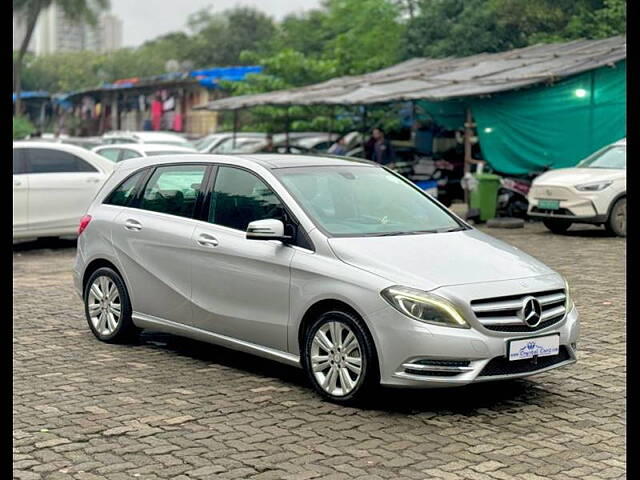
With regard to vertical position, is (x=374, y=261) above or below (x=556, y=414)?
above

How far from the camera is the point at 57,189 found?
15.2 m

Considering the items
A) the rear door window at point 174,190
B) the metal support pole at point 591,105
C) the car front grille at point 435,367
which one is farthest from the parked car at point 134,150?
the car front grille at point 435,367

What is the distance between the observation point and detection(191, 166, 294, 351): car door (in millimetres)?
6711

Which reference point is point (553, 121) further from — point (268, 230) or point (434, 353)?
point (434, 353)

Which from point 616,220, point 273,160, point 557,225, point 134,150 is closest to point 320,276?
point 273,160

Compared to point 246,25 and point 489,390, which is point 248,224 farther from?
point 246,25

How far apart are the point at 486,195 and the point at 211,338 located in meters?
13.0

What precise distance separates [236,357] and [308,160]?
1622mm

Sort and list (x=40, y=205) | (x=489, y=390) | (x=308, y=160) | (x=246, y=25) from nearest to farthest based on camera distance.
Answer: (x=489, y=390) → (x=308, y=160) → (x=40, y=205) → (x=246, y=25)

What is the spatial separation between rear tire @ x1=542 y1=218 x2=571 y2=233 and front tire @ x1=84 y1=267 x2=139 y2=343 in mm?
10530

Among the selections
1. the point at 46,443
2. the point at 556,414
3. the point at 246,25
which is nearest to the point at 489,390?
the point at 556,414

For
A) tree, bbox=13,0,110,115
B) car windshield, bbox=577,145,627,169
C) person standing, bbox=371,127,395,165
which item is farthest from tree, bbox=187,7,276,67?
car windshield, bbox=577,145,627,169

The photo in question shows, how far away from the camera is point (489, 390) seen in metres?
6.80

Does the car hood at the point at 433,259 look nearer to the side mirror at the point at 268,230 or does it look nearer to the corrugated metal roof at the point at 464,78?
the side mirror at the point at 268,230
